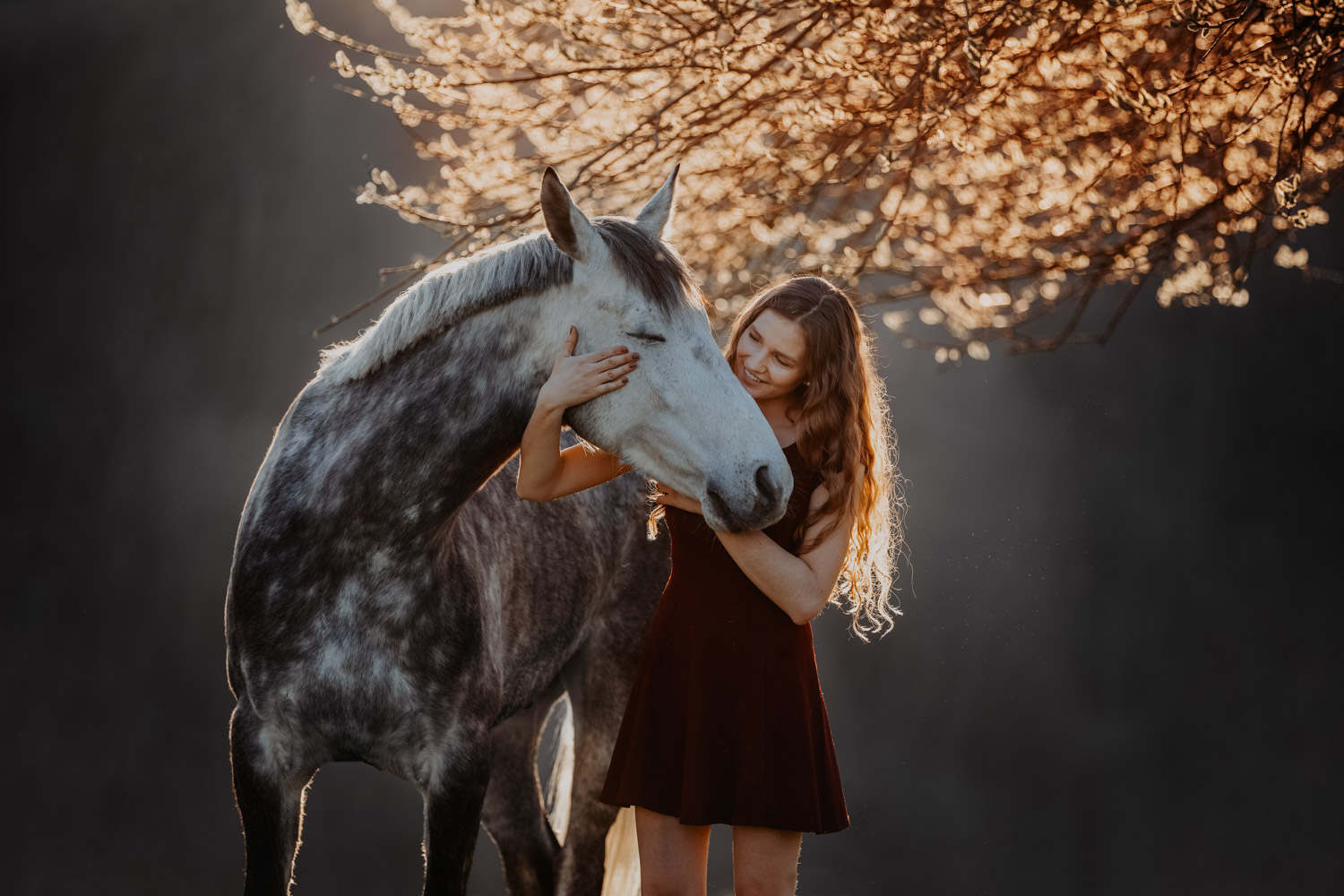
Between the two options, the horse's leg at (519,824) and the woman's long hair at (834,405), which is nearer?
the woman's long hair at (834,405)

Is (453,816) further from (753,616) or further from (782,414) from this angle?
(782,414)

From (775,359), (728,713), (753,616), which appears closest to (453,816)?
(728,713)

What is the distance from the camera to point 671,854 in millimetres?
1724

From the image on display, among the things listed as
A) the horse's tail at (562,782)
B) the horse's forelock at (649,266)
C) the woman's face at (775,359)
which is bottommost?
the horse's tail at (562,782)

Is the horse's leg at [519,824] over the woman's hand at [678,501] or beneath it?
beneath

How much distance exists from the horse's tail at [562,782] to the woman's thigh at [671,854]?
4.22 feet

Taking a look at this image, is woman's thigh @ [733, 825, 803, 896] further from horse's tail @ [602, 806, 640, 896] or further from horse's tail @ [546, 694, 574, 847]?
horse's tail @ [546, 694, 574, 847]

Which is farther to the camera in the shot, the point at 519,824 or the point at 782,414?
the point at 519,824

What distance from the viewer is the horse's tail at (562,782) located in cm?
305

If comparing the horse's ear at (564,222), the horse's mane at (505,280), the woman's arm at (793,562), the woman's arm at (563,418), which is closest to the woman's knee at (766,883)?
the woman's arm at (793,562)

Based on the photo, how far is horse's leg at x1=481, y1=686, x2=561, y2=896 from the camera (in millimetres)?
2848

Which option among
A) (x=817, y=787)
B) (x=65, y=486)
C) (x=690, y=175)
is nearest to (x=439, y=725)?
(x=817, y=787)

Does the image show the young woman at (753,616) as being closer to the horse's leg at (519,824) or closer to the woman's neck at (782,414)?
the woman's neck at (782,414)

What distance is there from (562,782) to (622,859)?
34cm
